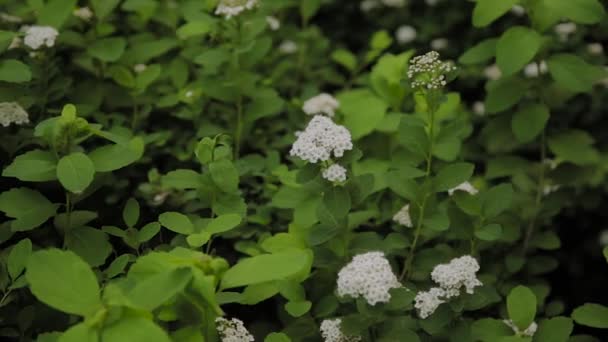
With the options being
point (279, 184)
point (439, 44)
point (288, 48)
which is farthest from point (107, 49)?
point (439, 44)

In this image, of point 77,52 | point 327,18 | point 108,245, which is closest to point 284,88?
point 77,52

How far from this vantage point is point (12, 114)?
6.68 ft

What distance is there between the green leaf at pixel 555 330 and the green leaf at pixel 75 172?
3.67 feet

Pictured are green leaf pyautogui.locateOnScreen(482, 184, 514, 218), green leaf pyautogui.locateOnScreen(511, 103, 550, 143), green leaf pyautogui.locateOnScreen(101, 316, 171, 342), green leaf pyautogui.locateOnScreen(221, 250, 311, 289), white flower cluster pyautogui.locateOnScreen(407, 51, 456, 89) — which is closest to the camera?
green leaf pyautogui.locateOnScreen(101, 316, 171, 342)

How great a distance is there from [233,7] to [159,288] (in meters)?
1.12

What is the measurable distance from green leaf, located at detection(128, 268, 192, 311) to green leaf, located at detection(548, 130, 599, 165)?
62.6 inches

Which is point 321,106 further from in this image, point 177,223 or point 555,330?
point 555,330

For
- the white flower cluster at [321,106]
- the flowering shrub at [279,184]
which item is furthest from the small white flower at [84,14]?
the white flower cluster at [321,106]

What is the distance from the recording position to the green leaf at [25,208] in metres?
1.80

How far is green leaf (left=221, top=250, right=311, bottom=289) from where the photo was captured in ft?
4.80

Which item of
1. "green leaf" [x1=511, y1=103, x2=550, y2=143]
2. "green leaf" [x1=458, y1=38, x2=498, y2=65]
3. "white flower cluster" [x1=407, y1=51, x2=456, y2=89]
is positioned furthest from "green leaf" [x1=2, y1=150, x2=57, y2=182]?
"green leaf" [x1=511, y1=103, x2=550, y2=143]

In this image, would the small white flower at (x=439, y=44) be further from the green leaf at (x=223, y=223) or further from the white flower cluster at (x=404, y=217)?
the green leaf at (x=223, y=223)

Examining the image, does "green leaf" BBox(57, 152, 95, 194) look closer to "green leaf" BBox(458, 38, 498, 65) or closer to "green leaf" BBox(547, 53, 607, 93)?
"green leaf" BBox(458, 38, 498, 65)

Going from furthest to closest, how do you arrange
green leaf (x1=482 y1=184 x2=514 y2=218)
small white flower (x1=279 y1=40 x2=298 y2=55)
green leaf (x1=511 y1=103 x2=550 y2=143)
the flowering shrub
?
small white flower (x1=279 y1=40 x2=298 y2=55)
green leaf (x1=511 y1=103 x2=550 y2=143)
green leaf (x1=482 y1=184 x2=514 y2=218)
the flowering shrub
